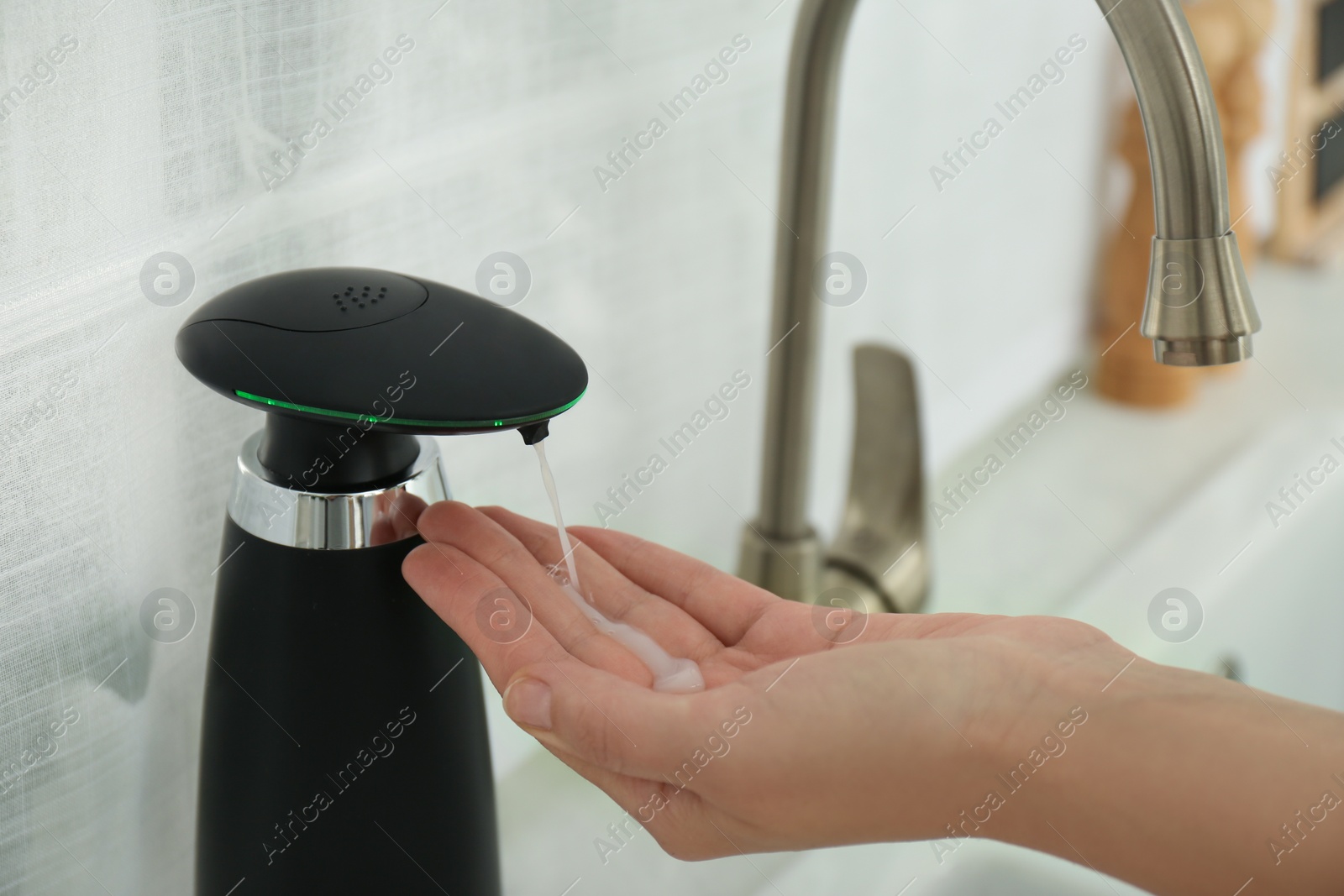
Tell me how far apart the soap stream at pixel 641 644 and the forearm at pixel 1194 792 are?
144 mm

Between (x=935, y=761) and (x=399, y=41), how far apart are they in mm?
407

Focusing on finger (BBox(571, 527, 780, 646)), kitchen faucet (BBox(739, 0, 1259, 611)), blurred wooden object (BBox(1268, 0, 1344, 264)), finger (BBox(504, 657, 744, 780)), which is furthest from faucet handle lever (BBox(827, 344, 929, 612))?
blurred wooden object (BBox(1268, 0, 1344, 264))

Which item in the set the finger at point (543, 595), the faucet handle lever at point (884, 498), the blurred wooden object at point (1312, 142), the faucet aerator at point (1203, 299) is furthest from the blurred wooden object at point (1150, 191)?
the finger at point (543, 595)

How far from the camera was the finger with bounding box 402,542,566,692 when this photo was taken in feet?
1.47

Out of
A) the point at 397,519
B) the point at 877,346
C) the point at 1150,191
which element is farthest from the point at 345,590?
the point at 1150,191

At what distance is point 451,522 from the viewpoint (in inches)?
18.3

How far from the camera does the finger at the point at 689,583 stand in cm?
56

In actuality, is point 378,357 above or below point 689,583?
above

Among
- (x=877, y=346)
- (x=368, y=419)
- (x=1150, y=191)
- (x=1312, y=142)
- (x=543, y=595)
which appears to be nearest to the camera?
(x=368, y=419)

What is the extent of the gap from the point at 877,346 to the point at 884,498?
0.11m

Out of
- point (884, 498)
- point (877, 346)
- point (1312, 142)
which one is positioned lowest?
point (884, 498)

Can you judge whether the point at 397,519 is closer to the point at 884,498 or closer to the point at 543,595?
the point at 543,595

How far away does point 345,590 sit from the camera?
45cm

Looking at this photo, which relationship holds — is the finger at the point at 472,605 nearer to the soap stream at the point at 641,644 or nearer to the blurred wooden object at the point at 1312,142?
the soap stream at the point at 641,644
